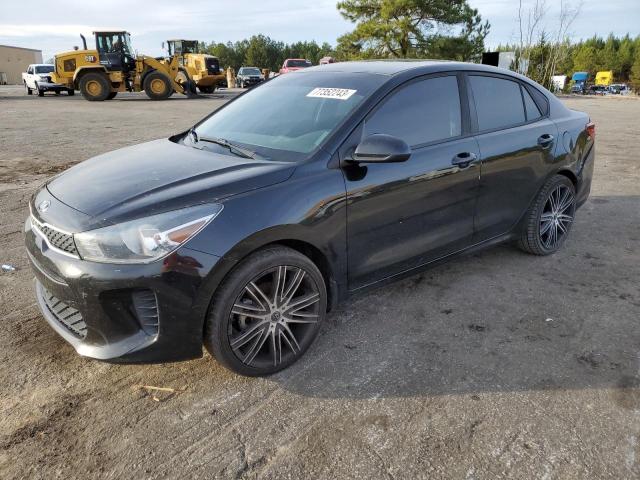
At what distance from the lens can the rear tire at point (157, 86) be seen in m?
23.1

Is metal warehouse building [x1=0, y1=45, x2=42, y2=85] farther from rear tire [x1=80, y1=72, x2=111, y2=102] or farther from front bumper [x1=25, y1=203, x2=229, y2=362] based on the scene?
front bumper [x1=25, y1=203, x2=229, y2=362]

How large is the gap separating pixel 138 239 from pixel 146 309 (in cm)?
33

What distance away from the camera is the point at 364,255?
3051 millimetres

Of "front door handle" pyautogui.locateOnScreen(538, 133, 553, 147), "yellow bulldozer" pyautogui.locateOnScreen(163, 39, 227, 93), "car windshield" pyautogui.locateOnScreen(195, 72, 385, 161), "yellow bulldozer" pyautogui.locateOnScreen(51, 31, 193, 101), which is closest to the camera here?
"car windshield" pyautogui.locateOnScreen(195, 72, 385, 161)

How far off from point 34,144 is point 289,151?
9867 millimetres

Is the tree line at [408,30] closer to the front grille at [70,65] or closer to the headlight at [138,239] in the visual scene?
the front grille at [70,65]

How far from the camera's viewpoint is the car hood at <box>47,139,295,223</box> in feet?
8.04

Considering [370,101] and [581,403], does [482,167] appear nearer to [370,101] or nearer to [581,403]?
[370,101]

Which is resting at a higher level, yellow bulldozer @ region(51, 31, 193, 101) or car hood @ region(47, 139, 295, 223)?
yellow bulldozer @ region(51, 31, 193, 101)

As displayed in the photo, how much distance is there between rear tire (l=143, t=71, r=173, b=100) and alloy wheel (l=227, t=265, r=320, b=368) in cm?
2290

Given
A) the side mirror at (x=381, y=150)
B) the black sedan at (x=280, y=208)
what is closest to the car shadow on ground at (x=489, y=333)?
the black sedan at (x=280, y=208)

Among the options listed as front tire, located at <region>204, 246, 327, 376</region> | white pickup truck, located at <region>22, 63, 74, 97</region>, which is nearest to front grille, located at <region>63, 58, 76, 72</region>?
white pickup truck, located at <region>22, 63, 74, 97</region>

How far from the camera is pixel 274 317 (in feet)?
8.93

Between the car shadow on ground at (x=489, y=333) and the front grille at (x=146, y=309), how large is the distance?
0.75 m
